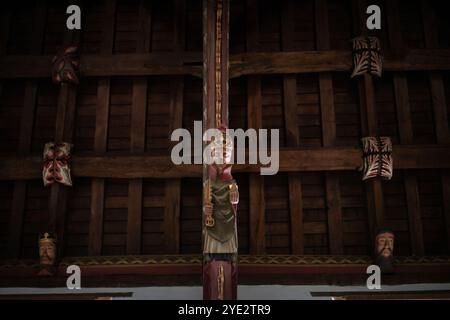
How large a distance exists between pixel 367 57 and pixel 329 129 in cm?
112

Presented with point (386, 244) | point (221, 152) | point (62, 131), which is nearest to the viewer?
point (221, 152)

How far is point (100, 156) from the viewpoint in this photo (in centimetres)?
587

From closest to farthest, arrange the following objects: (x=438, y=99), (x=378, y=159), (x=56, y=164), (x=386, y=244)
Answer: (x=386, y=244)
(x=378, y=159)
(x=56, y=164)
(x=438, y=99)

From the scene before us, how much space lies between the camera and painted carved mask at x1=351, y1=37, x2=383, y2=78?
587 cm

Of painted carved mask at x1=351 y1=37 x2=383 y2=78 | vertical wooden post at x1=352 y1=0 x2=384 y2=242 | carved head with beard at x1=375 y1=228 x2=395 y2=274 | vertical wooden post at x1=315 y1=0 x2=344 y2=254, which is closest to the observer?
carved head with beard at x1=375 y1=228 x2=395 y2=274

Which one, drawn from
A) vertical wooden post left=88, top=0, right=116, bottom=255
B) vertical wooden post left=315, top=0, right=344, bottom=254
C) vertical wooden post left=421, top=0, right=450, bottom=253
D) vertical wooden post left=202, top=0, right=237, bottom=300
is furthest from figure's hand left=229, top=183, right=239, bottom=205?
vertical wooden post left=421, top=0, right=450, bottom=253

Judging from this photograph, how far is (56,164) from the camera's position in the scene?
567 centimetres

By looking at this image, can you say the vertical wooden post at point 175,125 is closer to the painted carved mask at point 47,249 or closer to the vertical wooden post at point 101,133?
the vertical wooden post at point 101,133

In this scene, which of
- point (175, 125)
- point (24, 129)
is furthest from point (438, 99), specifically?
point (24, 129)

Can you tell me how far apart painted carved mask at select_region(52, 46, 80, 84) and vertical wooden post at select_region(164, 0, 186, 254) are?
1.39m

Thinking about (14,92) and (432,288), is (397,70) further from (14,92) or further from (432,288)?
(14,92)

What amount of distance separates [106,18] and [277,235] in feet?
13.5

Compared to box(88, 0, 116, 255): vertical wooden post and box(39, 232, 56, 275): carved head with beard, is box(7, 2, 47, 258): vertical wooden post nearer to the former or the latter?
box(39, 232, 56, 275): carved head with beard

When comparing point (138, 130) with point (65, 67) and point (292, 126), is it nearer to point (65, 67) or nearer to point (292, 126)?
point (65, 67)
